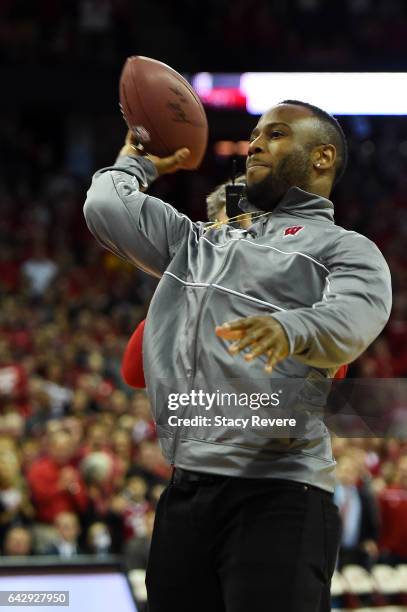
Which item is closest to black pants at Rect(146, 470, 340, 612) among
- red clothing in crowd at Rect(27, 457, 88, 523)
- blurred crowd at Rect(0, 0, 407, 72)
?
red clothing in crowd at Rect(27, 457, 88, 523)

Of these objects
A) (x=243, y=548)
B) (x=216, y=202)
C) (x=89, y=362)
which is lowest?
(x=89, y=362)

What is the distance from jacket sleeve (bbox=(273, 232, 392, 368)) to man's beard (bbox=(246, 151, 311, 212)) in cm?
A: 20

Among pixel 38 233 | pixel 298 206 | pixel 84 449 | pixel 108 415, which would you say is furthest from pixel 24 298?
pixel 298 206

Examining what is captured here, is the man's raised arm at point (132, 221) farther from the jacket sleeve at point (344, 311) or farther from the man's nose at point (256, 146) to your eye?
the jacket sleeve at point (344, 311)

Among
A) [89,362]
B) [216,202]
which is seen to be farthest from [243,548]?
[89,362]

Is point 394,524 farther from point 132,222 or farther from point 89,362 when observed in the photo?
point 132,222

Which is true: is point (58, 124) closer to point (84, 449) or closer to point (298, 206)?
point (84, 449)

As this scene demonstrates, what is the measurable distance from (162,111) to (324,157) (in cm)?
48

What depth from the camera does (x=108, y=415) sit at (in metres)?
8.66

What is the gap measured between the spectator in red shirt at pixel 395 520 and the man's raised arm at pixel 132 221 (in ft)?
13.2

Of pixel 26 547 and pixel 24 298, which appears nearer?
pixel 26 547

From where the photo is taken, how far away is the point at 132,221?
2.31 metres

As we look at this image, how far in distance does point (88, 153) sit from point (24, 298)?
4647 millimetres

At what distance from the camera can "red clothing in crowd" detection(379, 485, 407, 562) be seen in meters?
6.44
